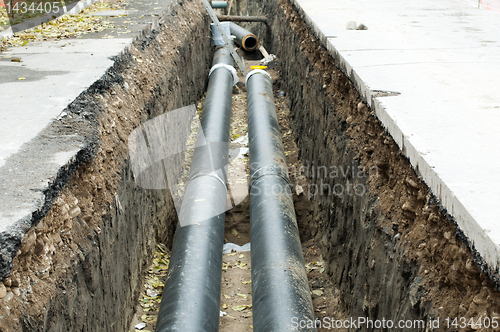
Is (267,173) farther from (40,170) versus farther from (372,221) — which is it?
(40,170)

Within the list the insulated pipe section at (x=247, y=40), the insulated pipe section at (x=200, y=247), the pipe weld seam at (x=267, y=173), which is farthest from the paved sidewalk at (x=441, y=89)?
the insulated pipe section at (x=247, y=40)

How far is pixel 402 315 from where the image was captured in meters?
1.93

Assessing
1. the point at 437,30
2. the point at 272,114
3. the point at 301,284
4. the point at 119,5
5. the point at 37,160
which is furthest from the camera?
the point at 119,5

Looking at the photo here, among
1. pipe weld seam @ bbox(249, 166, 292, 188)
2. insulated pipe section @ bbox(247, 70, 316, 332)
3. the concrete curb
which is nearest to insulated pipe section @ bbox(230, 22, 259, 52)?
insulated pipe section @ bbox(247, 70, 316, 332)

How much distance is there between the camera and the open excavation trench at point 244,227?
166 centimetres

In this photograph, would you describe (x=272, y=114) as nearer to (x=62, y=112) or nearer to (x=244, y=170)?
(x=244, y=170)

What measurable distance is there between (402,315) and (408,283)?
0.17 m

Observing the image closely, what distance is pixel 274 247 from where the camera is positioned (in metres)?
2.79

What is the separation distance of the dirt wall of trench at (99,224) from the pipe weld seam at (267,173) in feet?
3.01

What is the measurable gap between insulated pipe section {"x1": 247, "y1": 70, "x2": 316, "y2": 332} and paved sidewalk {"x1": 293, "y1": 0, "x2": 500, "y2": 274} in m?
1.08

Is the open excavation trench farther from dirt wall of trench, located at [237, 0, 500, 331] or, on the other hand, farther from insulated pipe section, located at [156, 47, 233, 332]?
insulated pipe section, located at [156, 47, 233, 332]

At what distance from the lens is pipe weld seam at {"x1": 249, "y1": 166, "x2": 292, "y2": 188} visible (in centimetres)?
356

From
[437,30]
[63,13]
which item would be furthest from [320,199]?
[63,13]

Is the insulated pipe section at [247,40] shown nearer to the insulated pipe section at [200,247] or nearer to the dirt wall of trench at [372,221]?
the dirt wall of trench at [372,221]
